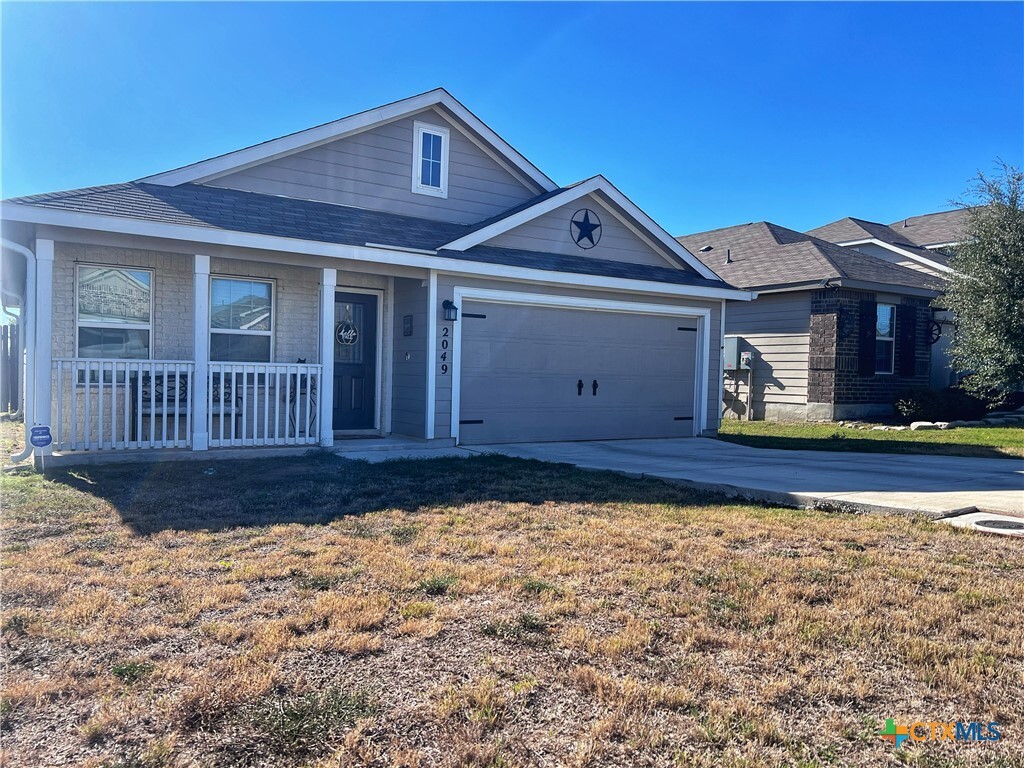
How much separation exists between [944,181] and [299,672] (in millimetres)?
20045

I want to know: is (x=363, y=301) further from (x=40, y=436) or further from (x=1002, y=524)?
(x=1002, y=524)

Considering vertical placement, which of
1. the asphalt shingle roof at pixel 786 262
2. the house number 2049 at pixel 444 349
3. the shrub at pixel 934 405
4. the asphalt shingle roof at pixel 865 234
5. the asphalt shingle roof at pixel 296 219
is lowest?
the shrub at pixel 934 405

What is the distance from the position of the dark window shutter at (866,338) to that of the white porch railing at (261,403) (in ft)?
37.7

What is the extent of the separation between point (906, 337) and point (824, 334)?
2.66 metres

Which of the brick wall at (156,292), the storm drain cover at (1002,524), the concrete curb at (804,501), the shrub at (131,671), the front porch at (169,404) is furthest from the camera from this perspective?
the brick wall at (156,292)

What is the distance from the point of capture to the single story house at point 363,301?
316 inches

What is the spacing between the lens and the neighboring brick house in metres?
14.8

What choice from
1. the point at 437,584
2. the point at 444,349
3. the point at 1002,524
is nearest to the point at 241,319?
the point at 444,349

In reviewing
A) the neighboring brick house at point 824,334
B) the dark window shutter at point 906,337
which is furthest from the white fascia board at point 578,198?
the dark window shutter at point 906,337

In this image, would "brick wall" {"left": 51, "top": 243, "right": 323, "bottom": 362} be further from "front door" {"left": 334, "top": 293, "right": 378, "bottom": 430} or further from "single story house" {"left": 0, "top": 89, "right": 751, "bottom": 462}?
"front door" {"left": 334, "top": 293, "right": 378, "bottom": 430}

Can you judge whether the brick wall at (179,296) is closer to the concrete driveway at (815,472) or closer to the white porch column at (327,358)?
the white porch column at (327,358)

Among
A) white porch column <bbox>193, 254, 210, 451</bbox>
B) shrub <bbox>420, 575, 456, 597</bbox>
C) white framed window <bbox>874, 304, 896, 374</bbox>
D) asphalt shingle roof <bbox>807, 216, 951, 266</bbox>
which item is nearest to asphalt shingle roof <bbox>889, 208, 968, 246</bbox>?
asphalt shingle roof <bbox>807, 216, 951, 266</bbox>

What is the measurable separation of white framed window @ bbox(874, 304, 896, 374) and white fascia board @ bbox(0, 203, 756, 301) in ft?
20.4

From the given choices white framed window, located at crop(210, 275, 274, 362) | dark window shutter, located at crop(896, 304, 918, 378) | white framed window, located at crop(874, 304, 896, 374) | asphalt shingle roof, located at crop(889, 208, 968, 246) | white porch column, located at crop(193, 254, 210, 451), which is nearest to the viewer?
white porch column, located at crop(193, 254, 210, 451)
